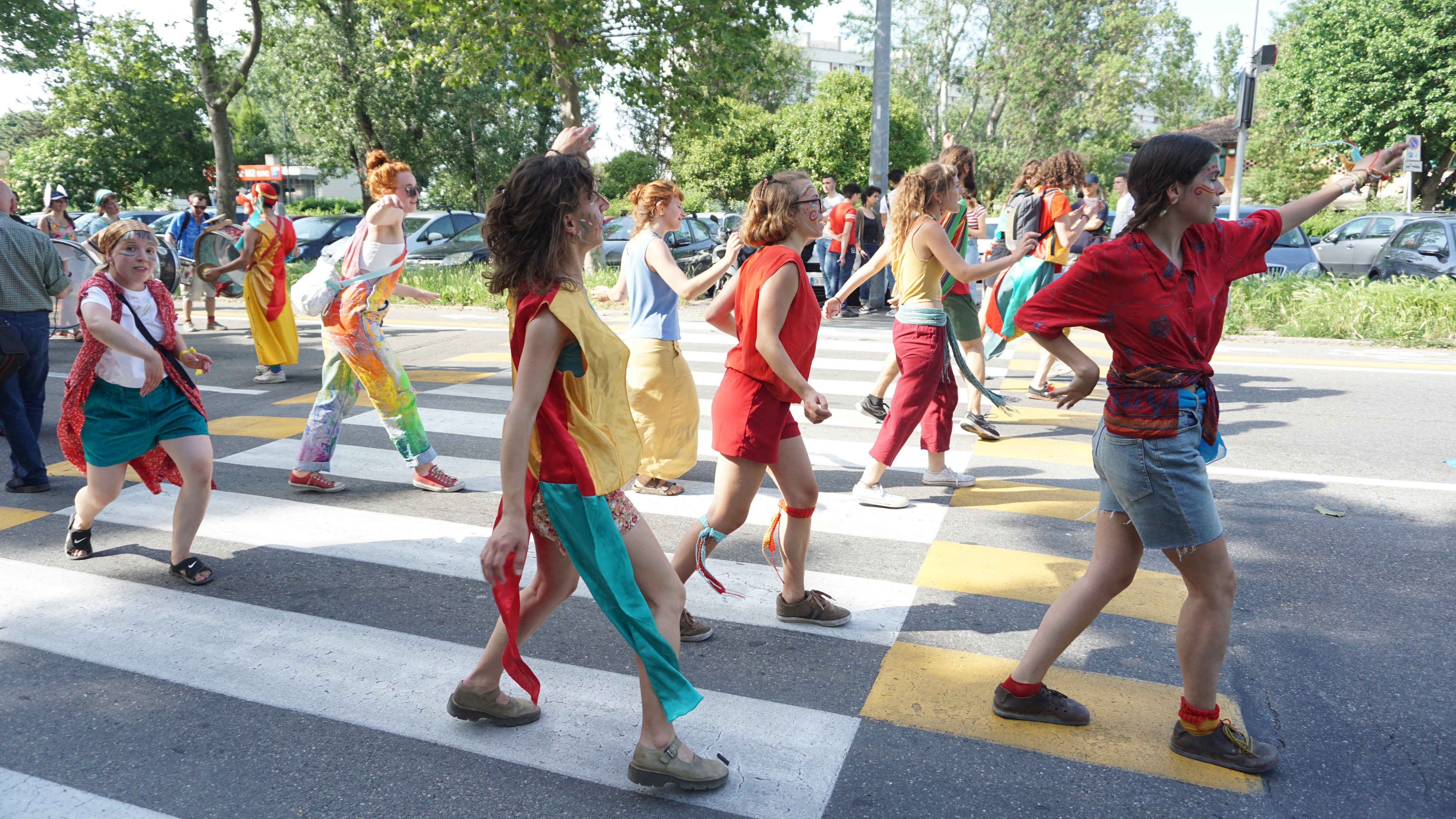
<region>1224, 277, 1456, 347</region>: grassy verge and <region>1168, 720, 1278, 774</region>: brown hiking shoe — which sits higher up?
<region>1224, 277, 1456, 347</region>: grassy verge

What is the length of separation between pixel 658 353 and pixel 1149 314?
3.24m

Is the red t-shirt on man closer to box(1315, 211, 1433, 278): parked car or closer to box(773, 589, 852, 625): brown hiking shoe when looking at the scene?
box(1315, 211, 1433, 278): parked car

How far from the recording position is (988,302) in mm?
8195

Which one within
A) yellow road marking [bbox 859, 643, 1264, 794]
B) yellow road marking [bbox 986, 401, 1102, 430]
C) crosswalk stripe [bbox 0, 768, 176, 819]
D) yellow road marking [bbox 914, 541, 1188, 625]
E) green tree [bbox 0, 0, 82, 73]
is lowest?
crosswalk stripe [bbox 0, 768, 176, 819]

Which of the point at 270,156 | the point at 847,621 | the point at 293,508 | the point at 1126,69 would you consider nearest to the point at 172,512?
the point at 293,508

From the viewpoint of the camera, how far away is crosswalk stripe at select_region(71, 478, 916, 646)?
4082 millimetres

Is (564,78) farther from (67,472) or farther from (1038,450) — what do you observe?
(1038,450)

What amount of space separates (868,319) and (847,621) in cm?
1058

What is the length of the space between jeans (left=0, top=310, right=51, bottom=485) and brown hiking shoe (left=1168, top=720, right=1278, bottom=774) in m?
6.37

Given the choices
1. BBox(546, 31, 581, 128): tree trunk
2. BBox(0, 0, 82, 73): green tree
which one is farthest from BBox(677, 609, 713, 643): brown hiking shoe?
BBox(0, 0, 82, 73): green tree

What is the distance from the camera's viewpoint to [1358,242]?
17.4 m

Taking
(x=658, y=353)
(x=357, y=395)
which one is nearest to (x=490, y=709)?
(x=658, y=353)

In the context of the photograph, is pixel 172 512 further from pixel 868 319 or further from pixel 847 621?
pixel 868 319

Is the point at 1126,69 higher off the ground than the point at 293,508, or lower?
A: higher
